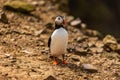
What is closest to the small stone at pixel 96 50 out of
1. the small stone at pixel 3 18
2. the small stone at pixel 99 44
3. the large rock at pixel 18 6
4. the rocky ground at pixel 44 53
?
the rocky ground at pixel 44 53

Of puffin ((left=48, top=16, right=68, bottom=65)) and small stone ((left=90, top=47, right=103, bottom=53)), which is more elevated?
puffin ((left=48, top=16, right=68, bottom=65))

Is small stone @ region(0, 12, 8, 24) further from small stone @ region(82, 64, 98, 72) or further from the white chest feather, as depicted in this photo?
small stone @ region(82, 64, 98, 72)

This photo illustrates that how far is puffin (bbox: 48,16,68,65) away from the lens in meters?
7.69

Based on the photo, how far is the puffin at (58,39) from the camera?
7692 mm

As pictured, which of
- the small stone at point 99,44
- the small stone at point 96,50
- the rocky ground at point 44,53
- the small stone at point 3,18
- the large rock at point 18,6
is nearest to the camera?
the rocky ground at point 44,53

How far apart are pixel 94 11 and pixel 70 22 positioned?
19.0 ft

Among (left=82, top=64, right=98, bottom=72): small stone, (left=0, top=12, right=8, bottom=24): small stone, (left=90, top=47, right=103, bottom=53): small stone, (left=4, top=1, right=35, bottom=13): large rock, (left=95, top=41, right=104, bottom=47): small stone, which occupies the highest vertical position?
(left=4, top=1, right=35, bottom=13): large rock

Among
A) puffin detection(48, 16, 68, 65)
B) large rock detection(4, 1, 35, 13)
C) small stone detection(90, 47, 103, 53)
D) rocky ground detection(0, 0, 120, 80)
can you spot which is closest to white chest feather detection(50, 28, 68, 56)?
puffin detection(48, 16, 68, 65)

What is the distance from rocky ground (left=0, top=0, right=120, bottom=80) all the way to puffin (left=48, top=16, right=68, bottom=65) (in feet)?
0.64

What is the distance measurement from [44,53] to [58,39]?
706 mm

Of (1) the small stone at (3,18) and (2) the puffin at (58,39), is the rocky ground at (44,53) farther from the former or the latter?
(2) the puffin at (58,39)

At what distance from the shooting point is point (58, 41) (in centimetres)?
775

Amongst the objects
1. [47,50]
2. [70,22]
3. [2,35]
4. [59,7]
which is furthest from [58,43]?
[59,7]

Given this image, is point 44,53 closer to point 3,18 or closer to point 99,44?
point 3,18
